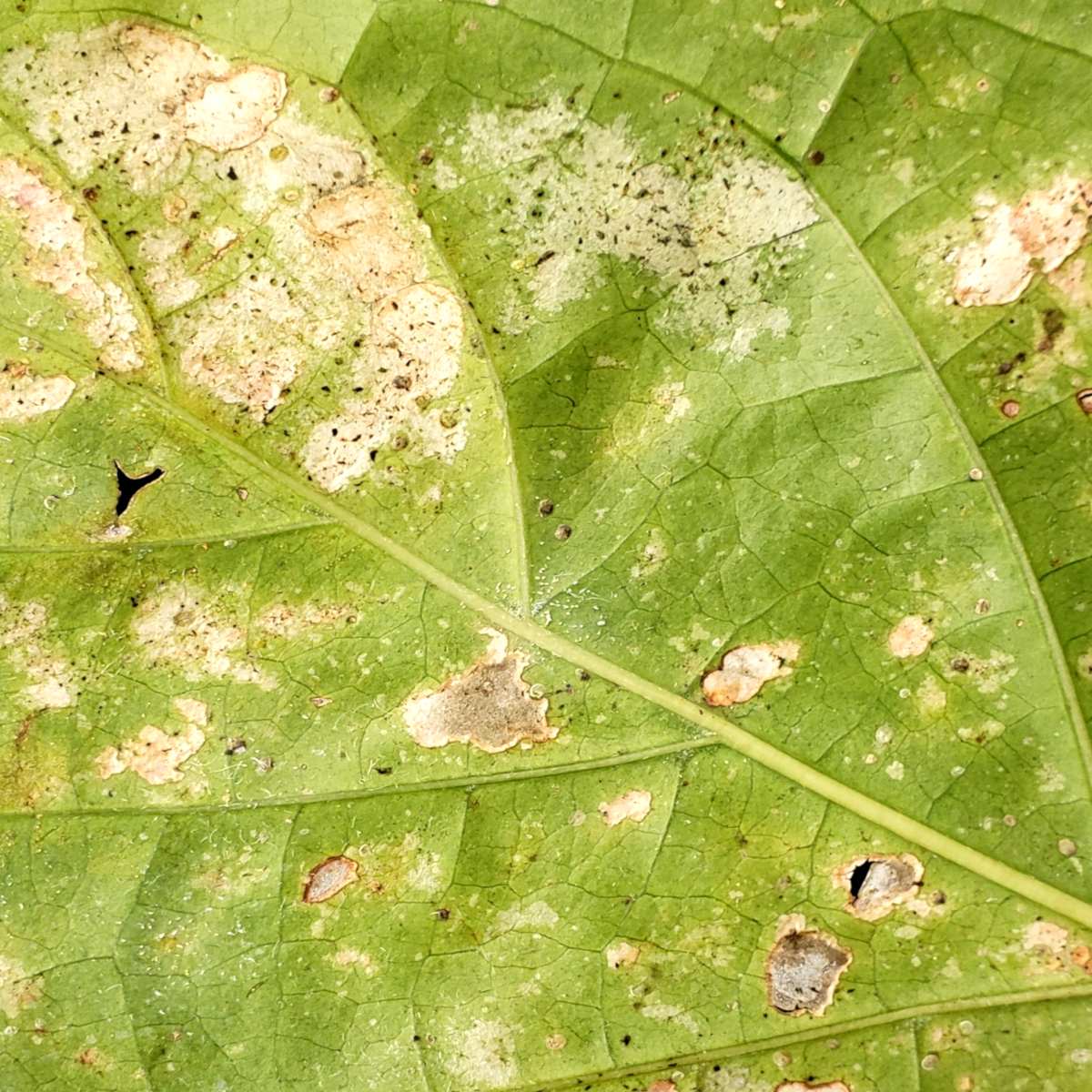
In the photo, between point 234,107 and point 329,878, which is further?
point 329,878

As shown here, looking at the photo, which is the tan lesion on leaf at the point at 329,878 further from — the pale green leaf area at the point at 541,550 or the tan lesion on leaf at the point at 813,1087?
the tan lesion on leaf at the point at 813,1087

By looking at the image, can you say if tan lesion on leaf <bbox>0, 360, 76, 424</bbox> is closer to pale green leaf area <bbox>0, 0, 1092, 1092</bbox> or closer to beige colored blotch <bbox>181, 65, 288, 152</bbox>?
pale green leaf area <bbox>0, 0, 1092, 1092</bbox>

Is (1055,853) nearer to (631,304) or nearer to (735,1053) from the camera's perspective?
(735,1053)

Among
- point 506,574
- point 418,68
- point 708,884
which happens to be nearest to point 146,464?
point 506,574

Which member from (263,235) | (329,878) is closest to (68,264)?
(263,235)

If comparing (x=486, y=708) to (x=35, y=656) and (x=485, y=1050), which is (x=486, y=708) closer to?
(x=485, y=1050)

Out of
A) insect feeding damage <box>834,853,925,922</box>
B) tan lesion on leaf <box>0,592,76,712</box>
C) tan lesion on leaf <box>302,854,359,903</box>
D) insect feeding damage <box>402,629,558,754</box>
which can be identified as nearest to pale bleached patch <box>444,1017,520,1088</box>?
tan lesion on leaf <box>302,854,359,903</box>

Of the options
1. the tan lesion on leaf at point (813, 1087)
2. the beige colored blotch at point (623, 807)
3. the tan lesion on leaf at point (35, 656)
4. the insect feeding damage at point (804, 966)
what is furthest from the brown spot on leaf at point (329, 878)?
the tan lesion on leaf at point (813, 1087)
